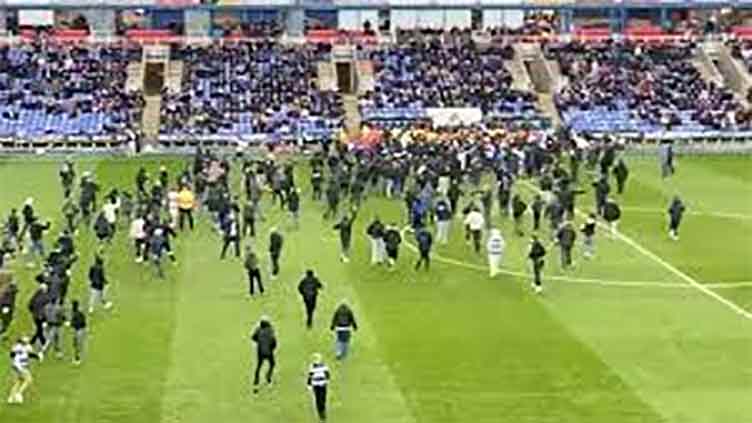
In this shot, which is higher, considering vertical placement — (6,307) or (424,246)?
(6,307)

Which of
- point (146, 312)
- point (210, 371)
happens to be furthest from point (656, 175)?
point (210, 371)

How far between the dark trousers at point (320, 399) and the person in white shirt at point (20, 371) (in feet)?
16.6

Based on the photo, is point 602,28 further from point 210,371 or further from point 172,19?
point 210,371

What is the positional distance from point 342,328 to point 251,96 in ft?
167

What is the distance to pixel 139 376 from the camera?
3316cm

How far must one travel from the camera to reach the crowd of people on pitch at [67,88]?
8006 centimetres

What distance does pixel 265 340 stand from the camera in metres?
31.7

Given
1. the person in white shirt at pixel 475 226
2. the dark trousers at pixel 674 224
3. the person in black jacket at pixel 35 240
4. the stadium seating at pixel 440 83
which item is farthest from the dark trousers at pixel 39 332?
the stadium seating at pixel 440 83

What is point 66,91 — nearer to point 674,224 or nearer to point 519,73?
point 519,73

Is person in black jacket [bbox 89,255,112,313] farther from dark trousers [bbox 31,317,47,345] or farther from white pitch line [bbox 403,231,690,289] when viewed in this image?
white pitch line [bbox 403,231,690,289]

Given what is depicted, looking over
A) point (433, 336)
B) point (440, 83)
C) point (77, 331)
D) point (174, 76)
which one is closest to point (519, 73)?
point (440, 83)

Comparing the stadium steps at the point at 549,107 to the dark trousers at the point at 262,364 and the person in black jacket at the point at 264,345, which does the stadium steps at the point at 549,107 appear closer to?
the dark trousers at the point at 262,364

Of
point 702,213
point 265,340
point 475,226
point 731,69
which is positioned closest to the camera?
point 265,340

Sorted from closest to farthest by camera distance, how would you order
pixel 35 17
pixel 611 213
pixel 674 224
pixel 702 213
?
1. pixel 611 213
2. pixel 674 224
3. pixel 702 213
4. pixel 35 17
